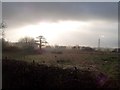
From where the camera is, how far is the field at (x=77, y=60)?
1839cm

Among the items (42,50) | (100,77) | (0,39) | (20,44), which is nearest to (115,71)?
(100,77)

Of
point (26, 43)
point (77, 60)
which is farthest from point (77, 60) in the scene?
point (26, 43)

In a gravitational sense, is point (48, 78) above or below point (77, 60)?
below

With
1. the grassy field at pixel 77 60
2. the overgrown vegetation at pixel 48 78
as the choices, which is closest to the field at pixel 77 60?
the grassy field at pixel 77 60

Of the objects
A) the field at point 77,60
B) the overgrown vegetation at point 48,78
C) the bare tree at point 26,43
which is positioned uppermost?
the bare tree at point 26,43

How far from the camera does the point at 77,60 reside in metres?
18.8

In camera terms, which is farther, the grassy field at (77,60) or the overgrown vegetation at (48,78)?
the grassy field at (77,60)

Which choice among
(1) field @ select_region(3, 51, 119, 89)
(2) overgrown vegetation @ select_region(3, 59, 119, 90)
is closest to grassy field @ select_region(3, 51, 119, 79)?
(1) field @ select_region(3, 51, 119, 89)

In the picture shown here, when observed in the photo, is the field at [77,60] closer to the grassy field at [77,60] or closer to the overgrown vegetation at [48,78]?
the grassy field at [77,60]

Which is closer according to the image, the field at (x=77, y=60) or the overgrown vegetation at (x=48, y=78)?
the overgrown vegetation at (x=48, y=78)

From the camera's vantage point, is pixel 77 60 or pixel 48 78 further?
pixel 77 60

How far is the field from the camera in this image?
18391 mm

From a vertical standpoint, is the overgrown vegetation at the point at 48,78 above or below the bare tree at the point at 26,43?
below

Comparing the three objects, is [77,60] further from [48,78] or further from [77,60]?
[48,78]
